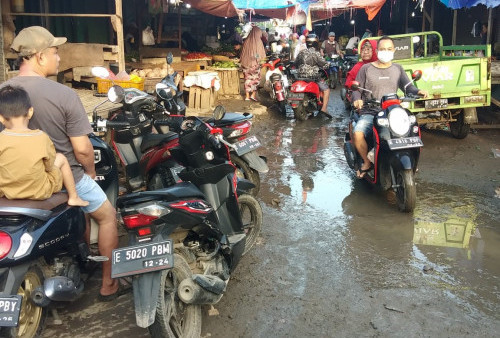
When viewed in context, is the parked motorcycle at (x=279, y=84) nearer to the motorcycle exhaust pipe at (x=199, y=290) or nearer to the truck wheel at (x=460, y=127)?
the truck wheel at (x=460, y=127)

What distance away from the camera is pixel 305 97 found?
430 inches

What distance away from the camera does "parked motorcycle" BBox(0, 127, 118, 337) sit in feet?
8.91

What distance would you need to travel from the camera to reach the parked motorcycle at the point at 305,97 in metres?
10.7

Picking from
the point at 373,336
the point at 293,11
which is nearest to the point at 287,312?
the point at 373,336

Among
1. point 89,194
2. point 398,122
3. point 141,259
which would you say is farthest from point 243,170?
point 141,259

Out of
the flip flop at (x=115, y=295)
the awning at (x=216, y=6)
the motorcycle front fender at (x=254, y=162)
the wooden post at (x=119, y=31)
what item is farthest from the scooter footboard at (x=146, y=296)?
the awning at (x=216, y=6)

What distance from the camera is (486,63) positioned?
794cm

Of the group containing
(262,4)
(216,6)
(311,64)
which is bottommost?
(311,64)

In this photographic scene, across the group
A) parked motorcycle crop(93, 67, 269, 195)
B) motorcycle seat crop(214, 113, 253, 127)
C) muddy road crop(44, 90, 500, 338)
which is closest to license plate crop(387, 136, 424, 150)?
muddy road crop(44, 90, 500, 338)

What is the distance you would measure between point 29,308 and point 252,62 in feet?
35.1

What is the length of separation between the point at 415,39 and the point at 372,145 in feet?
14.9

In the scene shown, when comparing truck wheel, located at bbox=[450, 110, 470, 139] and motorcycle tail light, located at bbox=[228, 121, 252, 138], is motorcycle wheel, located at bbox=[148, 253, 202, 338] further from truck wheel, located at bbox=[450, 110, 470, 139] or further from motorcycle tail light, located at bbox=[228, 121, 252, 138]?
truck wheel, located at bbox=[450, 110, 470, 139]

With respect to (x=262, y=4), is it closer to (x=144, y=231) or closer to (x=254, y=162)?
(x=254, y=162)

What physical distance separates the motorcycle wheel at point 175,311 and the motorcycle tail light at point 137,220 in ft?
1.00
